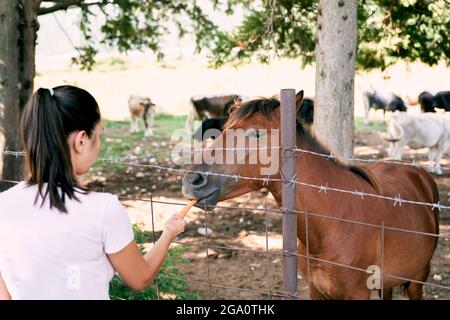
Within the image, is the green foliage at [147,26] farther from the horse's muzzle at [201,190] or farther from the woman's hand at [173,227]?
the woman's hand at [173,227]

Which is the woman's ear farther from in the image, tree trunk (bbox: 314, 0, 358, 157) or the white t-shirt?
tree trunk (bbox: 314, 0, 358, 157)

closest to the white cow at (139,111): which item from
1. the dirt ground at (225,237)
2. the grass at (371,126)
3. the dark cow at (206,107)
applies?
the dark cow at (206,107)

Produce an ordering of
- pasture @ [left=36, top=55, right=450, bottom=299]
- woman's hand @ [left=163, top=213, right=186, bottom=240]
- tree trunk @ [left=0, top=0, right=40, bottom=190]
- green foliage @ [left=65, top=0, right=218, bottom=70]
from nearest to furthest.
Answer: woman's hand @ [left=163, top=213, right=186, bottom=240], tree trunk @ [left=0, top=0, right=40, bottom=190], pasture @ [left=36, top=55, right=450, bottom=299], green foliage @ [left=65, top=0, right=218, bottom=70]

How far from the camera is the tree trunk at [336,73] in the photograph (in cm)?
530

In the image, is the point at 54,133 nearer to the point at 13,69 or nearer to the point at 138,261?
the point at 138,261

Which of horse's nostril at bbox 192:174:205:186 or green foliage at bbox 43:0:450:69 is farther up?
green foliage at bbox 43:0:450:69

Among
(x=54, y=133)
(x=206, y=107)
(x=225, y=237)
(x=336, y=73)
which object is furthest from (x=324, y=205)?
(x=206, y=107)

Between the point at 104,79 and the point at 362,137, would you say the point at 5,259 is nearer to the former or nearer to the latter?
the point at 362,137

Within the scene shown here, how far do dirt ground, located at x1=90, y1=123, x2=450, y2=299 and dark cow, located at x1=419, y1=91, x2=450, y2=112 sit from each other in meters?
3.73

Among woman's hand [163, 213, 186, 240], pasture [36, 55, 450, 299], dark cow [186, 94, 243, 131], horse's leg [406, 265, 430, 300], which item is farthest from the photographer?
dark cow [186, 94, 243, 131]

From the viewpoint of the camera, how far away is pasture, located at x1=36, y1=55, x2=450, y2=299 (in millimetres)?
5945

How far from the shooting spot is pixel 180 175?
1170cm

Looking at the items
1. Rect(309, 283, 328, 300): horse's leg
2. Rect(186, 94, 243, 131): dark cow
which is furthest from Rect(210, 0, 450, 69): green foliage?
Rect(186, 94, 243, 131): dark cow

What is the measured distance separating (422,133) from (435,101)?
16.5 ft
